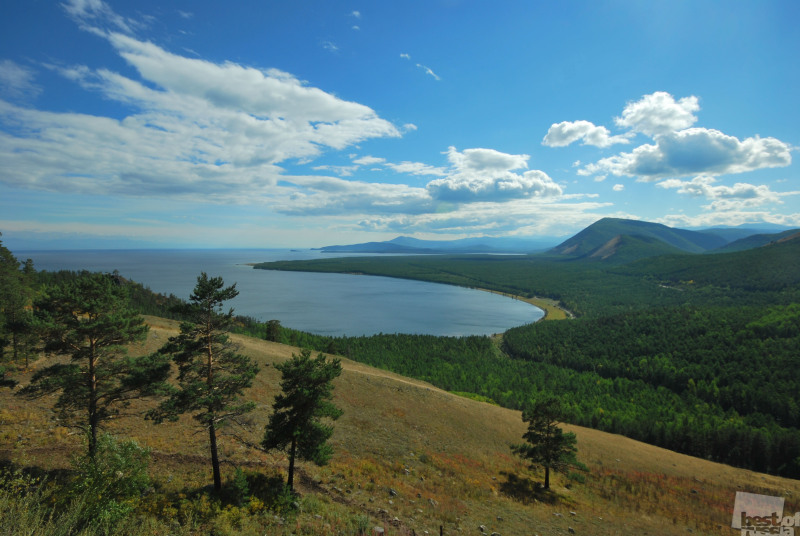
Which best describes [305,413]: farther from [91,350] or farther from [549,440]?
[549,440]

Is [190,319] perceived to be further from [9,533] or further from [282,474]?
[282,474]

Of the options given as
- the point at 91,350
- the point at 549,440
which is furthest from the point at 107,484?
the point at 549,440

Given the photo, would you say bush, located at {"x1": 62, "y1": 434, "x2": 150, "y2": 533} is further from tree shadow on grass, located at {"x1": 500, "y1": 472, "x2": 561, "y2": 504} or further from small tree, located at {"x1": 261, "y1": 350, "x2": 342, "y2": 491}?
tree shadow on grass, located at {"x1": 500, "y1": 472, "x2": 561, "y2": 504}

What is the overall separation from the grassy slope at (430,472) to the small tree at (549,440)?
7.80 ft

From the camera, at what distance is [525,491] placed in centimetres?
2542

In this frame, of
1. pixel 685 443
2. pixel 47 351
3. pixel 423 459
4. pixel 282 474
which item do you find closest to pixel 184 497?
pixel 282 474

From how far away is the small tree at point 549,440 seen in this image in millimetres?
26778

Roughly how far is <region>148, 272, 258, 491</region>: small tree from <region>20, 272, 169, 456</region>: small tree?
1178 millimetres

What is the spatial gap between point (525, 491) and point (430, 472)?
23.6 feet

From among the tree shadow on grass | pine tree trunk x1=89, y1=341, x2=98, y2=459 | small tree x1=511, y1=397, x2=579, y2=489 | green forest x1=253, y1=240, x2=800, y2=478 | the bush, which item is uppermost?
pine tree trunk x1=89, y1=341, x2=98, y2=459

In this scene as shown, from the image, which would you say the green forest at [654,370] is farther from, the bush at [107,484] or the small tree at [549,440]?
the bush at [107,484]

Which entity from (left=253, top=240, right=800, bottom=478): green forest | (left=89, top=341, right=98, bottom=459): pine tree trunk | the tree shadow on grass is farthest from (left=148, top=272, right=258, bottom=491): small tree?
(left=253, top=240, right=800, bottom=478): green forest

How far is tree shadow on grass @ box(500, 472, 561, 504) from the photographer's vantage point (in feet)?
79.1

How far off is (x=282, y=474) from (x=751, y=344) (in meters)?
A: 122
